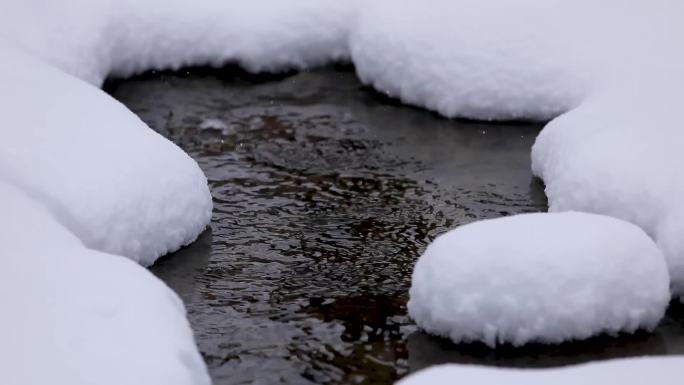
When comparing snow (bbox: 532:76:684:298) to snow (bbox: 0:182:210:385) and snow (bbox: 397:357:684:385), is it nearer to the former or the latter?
snow (bbox: 397:357:684:385)

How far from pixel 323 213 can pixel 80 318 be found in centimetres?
301

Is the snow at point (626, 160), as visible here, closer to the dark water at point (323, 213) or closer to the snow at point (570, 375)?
the dark water at point (323, 213)

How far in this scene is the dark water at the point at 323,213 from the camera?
20.0 ft

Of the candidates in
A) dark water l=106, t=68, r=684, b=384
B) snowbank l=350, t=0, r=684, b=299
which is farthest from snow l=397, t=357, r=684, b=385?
snowbank l=350, t=0, r=684, b=299

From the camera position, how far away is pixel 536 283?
5.98 m

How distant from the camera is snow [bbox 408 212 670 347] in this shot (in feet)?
19.6

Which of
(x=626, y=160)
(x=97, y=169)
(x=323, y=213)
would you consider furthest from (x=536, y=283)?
(x=97, y=169)

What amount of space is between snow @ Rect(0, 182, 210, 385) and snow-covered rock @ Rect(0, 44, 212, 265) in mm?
506

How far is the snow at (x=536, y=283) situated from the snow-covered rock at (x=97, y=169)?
6.19 feet

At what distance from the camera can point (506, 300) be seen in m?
5.96

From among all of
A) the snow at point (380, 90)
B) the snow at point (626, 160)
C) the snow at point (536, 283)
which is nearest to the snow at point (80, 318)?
the snow at point (380, 90)

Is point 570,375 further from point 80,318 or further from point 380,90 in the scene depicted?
point 380,90

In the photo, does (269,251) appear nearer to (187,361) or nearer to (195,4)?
(187,361)

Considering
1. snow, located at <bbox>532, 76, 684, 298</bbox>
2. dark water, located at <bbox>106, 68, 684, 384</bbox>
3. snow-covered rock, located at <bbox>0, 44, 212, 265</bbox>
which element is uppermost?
snow, located at <bbox>532, 76, 684, 298</bbox>
